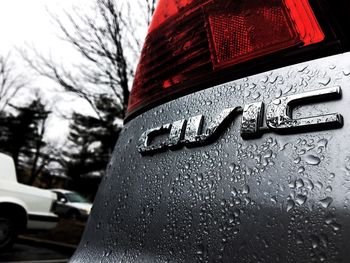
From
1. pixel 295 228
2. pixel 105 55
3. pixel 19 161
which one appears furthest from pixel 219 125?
pixel 19 161

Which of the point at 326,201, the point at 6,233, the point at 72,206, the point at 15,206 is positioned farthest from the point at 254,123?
the point at 72,206

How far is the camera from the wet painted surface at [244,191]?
0.50m

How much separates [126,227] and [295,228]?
0.38 meters

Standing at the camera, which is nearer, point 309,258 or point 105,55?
point 309,258

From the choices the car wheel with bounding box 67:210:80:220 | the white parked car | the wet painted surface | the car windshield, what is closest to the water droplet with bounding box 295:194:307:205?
the wet painted surface

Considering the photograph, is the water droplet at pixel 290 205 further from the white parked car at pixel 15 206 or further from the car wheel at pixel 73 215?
the car wheel at pixel 73 215

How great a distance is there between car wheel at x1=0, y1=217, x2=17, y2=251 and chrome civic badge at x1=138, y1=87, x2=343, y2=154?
21.1 feet

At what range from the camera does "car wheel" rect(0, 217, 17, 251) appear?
638 centimetres

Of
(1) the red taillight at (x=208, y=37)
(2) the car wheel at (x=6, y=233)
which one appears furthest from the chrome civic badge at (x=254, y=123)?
(2) the car wheel at (x=6, y=233)

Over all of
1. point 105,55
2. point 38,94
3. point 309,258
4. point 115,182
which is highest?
point 38,94

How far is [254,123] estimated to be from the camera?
1.99ft

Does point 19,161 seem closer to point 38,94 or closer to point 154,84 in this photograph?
point 38,94

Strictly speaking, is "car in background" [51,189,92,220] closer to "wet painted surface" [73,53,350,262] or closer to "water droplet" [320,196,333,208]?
"wet painted surface" [73,53,350,262]

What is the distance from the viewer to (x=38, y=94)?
30.5m
